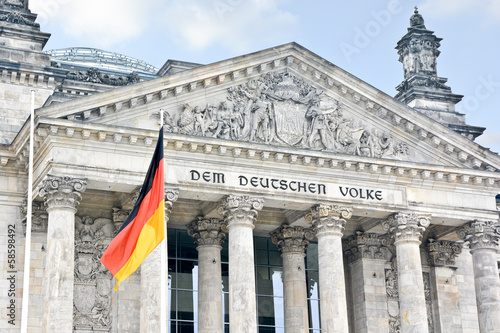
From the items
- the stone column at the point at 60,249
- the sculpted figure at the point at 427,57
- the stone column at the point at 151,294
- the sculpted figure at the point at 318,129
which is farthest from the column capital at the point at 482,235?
the stone column at the point at 60,249

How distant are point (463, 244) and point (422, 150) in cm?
680

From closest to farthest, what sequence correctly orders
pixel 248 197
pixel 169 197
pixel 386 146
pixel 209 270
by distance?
pixel 169 197 → pixel 248 197 → pixel 209 270 → pixel 386 146

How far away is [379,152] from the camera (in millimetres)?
40938

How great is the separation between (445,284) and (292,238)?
8.27m

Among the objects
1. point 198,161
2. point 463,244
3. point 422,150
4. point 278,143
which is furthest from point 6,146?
point 463,244

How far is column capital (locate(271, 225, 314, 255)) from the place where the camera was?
42344mm

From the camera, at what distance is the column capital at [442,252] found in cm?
4472

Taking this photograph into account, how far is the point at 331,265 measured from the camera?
127ft

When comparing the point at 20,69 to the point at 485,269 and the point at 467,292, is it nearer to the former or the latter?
the point at 485,269

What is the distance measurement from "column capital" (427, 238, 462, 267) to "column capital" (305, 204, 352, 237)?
713 cm

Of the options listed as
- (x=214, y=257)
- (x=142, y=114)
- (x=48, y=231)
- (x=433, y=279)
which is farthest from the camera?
(x=433, y=279)

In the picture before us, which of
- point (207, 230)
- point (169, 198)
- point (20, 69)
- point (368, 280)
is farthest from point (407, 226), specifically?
point (20, 69)

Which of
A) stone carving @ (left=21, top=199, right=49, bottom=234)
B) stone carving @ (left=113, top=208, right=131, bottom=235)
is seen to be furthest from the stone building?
stone carving @ (left=113, top=208, right=131, bottom=235)

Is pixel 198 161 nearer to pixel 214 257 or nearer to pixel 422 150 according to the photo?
pixel 214 257
